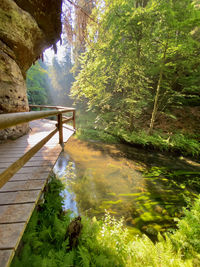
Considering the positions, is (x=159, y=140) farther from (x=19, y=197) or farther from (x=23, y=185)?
(x=19, y=197)

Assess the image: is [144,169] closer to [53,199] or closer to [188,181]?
[188,181]

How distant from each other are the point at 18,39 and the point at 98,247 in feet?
21.6

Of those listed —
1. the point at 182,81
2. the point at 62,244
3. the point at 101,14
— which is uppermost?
the point at 101,14

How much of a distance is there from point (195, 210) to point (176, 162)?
4.75 m

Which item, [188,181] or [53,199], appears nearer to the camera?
[53,199]

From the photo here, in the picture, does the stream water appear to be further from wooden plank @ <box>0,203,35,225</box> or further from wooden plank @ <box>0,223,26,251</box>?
wooden plank @ <box>0,223,26,251</box>

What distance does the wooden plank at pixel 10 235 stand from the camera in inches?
46.7

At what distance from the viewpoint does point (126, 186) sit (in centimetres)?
552

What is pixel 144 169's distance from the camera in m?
6.89

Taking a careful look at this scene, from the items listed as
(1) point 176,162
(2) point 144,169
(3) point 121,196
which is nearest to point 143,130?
(1) point 176,162

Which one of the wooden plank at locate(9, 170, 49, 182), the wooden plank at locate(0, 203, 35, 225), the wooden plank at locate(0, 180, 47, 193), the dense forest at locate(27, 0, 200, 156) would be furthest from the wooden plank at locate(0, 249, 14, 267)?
the dense forest at locate(27, 0, 200, 156)

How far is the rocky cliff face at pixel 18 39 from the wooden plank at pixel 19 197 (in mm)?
2776

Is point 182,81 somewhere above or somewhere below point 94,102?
above

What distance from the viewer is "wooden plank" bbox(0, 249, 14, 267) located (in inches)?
41.6
